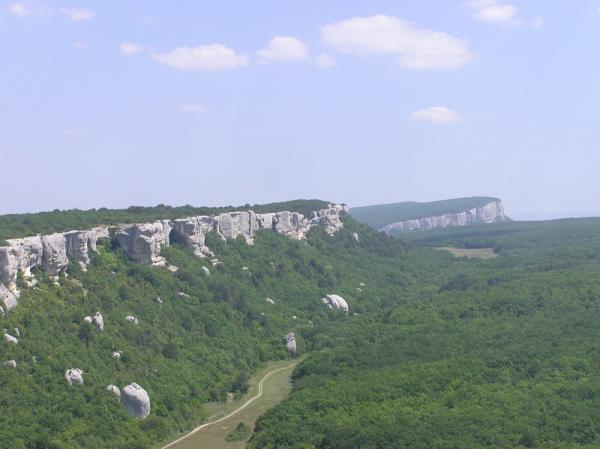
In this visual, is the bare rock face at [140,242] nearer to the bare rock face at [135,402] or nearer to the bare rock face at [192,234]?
the bare rock face at [192,234]

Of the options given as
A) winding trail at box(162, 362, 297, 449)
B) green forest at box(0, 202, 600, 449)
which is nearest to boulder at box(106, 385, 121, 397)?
green forest at box(0, 202, 600, 449)

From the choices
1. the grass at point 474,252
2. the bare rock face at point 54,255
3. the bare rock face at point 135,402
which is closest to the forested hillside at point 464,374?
the bare rock face at point 135,402

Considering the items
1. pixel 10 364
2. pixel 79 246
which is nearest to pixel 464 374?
pixel 10 364

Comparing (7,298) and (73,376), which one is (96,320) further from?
(73,376)

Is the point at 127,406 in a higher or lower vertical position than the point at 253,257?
lower

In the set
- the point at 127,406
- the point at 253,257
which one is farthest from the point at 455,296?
the point at 127,406

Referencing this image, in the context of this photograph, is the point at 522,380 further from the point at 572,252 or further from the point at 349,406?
the point at 572,252
